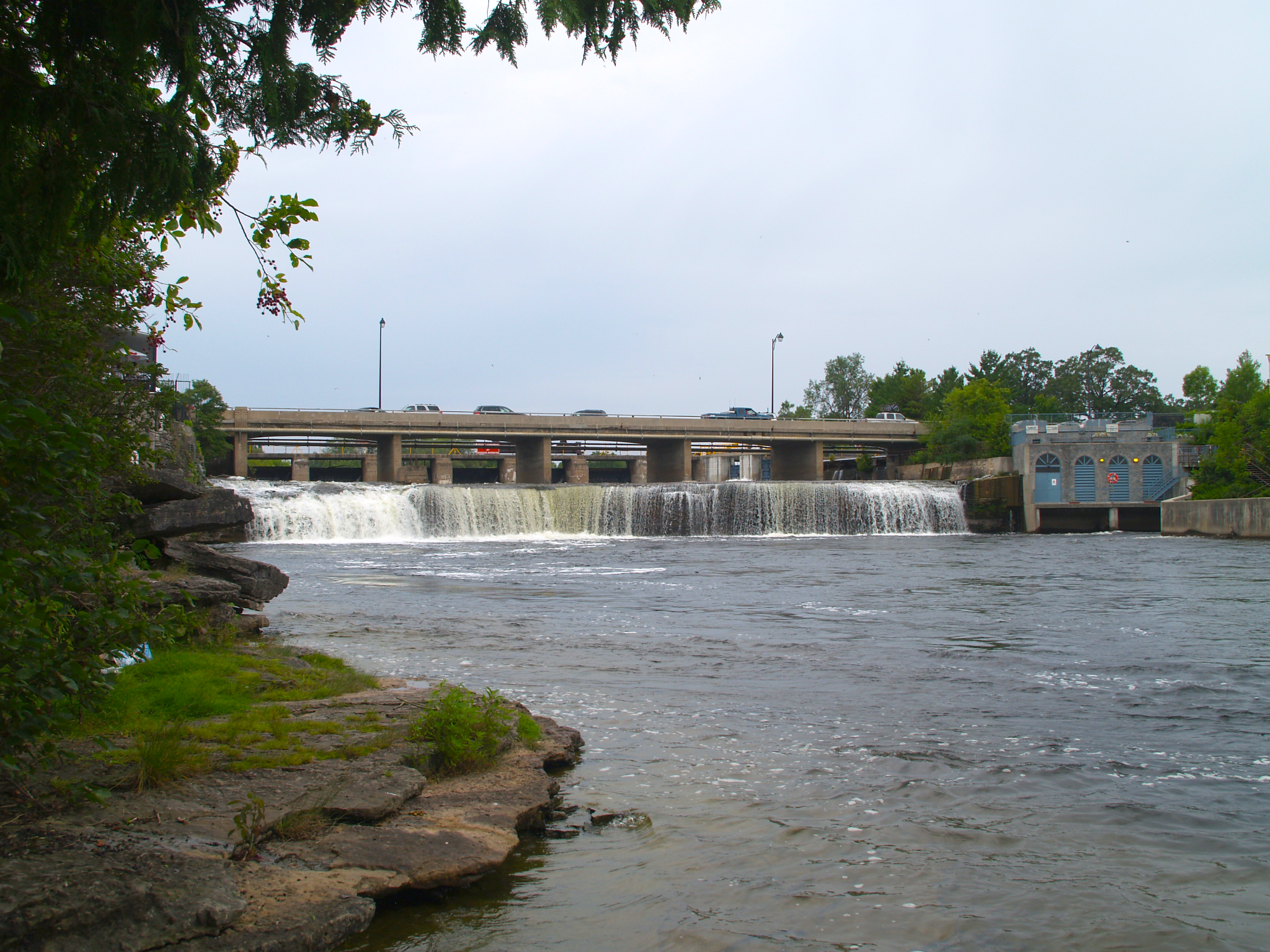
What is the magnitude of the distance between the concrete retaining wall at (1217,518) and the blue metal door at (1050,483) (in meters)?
4.32

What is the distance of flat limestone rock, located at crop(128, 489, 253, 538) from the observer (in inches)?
363

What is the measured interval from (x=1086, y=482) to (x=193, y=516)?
4332cm

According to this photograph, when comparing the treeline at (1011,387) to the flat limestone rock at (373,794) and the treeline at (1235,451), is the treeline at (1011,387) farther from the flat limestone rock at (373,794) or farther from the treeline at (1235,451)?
the flat limestone rock at (373,794)

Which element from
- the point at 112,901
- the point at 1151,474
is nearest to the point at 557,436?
the point at 1151,474

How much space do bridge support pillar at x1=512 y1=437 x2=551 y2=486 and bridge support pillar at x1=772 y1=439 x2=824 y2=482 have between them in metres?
13.8

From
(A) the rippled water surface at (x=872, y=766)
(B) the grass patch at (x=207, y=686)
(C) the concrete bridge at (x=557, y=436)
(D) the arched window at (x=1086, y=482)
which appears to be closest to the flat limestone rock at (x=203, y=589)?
(B) the grass patch at (x=207, y=686)

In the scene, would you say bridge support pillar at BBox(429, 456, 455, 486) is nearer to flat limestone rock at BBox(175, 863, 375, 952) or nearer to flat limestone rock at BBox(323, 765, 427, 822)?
flat limestone rock at BBox(323, 765, 427, 822)

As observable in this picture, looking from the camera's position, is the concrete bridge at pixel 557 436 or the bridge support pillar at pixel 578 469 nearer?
the concrete bridge at pixel 557 436

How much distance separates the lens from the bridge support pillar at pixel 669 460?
5653cm

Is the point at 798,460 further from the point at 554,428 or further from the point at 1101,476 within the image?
the point at 1101,476

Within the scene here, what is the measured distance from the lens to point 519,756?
19.4 feet

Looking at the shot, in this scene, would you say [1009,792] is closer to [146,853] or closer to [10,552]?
[146,853]

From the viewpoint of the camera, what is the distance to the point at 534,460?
53.8 m

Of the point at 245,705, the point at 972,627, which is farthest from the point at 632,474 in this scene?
the point at 245,705
